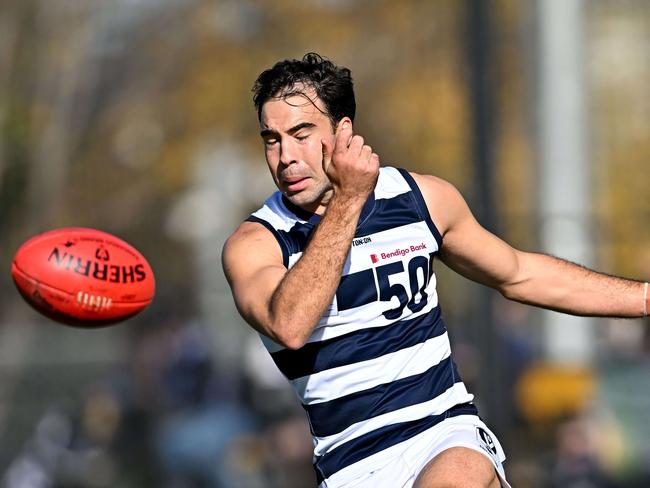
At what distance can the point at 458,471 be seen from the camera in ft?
14.6

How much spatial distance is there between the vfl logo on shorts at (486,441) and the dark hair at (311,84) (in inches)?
53.5

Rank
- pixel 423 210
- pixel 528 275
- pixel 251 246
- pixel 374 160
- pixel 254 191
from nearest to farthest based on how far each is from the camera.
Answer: pixel 374 160 → pixel 251 246 → pixel 423 210 → pixel 528 275 → pixel 254 191

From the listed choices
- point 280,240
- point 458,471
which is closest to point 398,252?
point 280,240

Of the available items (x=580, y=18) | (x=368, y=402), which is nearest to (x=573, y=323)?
(x=580, y=18)

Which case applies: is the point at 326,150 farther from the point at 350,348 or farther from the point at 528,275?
the point at 528,275

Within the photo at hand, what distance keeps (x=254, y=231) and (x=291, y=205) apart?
232 millimetres

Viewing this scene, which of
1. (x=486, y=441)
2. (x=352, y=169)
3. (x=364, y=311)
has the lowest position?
(x=486, y=441)

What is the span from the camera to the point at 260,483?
34.7 ft

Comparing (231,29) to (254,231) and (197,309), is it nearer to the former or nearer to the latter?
(197,309)

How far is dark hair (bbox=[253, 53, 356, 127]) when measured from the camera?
4828 millimetres

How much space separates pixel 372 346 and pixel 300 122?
919 millimetres

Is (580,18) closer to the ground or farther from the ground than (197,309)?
farther from the ground

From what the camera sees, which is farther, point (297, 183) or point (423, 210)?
point (423, 210)

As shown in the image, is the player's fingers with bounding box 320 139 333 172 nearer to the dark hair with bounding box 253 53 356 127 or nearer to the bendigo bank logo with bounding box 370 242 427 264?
the dark hair with bounding box 253 53 356 127
